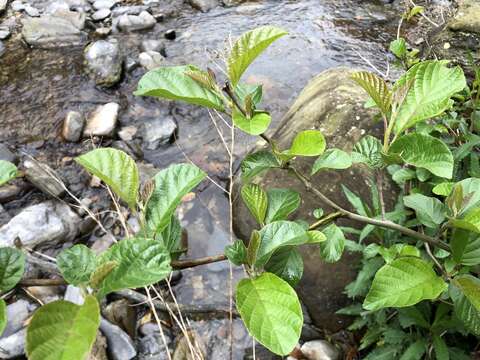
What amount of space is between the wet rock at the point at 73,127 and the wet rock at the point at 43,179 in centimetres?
53

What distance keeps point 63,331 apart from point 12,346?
213cm

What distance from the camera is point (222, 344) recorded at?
2.65 meters

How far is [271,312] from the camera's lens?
2.56 feet

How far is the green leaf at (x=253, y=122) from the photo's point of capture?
0.86m

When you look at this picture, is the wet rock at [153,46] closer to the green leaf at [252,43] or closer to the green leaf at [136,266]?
the green leaf at [252,43]

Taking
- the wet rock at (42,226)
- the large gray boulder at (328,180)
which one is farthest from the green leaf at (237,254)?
the wet rock at (42,226)

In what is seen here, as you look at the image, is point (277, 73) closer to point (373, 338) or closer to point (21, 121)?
point (21, 121)

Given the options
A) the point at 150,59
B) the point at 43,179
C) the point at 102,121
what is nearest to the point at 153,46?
the point at 150,59

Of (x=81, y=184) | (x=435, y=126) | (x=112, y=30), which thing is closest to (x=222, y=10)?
(x=112, y=30)

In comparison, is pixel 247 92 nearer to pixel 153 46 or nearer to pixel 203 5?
pixel 153 46

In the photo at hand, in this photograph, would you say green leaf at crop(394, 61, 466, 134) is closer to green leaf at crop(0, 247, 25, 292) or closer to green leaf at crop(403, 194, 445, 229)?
green leaf at crop(403, 194, 445, 229)

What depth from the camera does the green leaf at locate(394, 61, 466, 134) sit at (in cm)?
96

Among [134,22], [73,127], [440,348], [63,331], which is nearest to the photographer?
[63,331]

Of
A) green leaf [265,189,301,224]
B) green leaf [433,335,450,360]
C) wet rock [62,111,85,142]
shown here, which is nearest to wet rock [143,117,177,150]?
wet rock [62,111,85,142]
